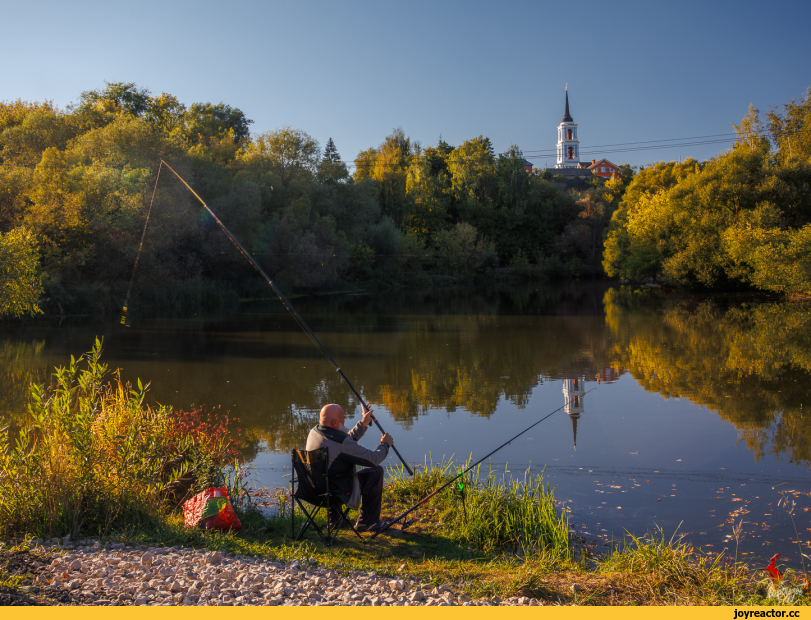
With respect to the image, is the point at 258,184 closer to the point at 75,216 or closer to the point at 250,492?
the point at 75,216

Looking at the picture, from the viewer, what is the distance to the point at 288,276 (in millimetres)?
40469

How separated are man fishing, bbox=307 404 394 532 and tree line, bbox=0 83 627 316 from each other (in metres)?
12.9

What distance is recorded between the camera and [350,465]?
5.12 m

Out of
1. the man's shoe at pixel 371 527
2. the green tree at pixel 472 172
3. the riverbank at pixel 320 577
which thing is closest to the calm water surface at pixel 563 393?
the riverbank at pixel 320 577

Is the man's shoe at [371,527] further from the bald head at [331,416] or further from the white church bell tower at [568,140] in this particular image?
the white church bell tower at [568,140]

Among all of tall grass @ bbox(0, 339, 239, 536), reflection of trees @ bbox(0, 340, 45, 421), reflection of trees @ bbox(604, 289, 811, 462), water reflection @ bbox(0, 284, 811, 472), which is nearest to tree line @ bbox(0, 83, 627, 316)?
reflection of trees @ bbox(0, 340, 45, 421)

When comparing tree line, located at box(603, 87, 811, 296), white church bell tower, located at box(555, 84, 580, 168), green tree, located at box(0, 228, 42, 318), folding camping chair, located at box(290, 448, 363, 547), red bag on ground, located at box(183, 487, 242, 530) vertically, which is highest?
white church bell tower, located at box(555, 84, 580, 168)

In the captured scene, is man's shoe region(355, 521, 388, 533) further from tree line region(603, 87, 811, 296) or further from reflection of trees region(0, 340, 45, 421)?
tree line region(603, 87, 811, 296)

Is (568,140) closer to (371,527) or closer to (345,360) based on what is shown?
(345,360)

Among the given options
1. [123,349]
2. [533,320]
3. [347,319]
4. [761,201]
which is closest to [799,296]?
[761,201]

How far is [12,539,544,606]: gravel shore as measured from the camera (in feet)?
11.4

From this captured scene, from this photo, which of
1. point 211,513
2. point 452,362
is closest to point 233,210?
point 452,362

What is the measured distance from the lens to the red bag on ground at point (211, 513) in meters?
5.15

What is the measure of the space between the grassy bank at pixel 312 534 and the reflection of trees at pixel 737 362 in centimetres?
469
